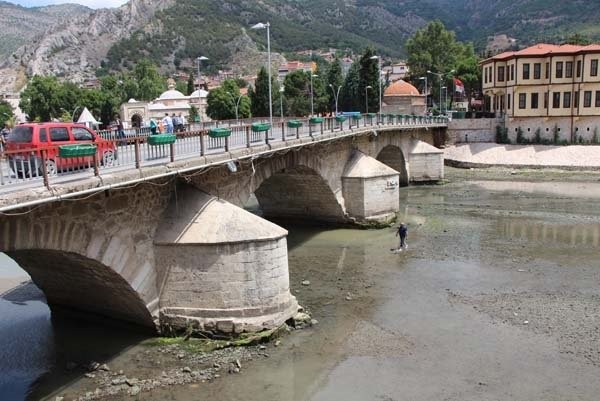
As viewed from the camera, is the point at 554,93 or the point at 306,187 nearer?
the point at 306,187

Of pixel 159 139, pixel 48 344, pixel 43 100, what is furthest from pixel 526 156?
pixel 43 100

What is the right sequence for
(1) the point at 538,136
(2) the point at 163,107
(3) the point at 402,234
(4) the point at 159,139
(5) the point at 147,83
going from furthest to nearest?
(5) the point at 147,83 < (2) the point at 163,107 < (1) the point at 538,136 < (3) the point at 402,234 < (4) the point at 159,139

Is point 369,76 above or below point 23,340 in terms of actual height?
above

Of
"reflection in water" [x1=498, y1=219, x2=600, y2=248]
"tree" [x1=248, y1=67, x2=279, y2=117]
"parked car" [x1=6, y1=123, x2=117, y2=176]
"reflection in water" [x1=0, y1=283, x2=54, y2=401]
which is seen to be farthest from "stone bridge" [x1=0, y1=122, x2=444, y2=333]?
"tree" [x1=248, y1=67, x2=279, y2=117]

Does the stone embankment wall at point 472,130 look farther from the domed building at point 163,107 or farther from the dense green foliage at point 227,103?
the dense green foliage at point 227,103

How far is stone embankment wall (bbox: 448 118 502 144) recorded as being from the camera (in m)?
61.9

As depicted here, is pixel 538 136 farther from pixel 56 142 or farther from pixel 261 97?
pixel 56 142

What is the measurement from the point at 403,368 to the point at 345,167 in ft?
65.3

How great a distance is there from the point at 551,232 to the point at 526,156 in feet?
92.1

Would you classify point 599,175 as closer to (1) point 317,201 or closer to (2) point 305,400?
(1) point 317,201

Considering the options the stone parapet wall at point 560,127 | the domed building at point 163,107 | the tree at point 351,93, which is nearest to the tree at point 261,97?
the domed building at point 163,107

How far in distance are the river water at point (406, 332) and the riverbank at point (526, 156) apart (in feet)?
87.0

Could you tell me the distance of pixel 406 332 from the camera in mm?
16906

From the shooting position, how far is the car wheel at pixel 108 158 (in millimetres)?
14531
